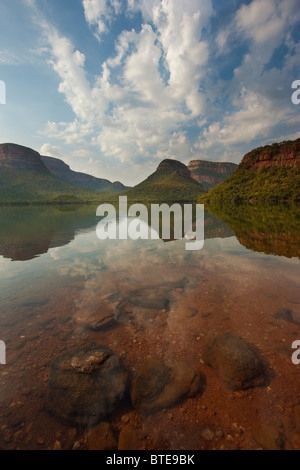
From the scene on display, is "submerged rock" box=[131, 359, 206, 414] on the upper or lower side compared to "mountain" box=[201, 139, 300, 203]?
lower

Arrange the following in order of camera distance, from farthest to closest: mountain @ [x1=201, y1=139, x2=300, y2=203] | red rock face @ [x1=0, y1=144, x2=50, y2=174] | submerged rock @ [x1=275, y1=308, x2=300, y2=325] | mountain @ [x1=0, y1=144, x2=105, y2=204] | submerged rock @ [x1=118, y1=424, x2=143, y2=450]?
red rock face @ [x1=0, y1=144, x2=50, y2=174], mountain @ [x1=0, y1=144, x2=105, y2=204], mountain @ [x1=201, y1=139, x2=300, y2=203], submerged rock @ [x1=275, y1=308, x2=300, y2=325], submerged rock @ [x1=118, y1=424, x2=143, y2=450]

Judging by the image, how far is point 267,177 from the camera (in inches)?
3622

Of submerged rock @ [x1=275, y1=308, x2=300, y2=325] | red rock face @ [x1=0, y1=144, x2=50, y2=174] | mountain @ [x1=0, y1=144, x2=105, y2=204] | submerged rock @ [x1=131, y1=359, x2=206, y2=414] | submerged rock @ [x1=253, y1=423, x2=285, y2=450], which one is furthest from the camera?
red rock face @ [x1=0, y1=144, x2=50, y2=174]

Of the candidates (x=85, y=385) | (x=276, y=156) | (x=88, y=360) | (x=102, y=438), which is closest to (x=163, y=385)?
(x=102, y=438)

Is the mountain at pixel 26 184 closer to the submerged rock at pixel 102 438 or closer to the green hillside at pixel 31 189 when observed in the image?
the green hillside at pixel 31 189

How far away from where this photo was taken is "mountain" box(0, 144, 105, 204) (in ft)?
443

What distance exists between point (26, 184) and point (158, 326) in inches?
7325

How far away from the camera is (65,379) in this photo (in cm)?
417

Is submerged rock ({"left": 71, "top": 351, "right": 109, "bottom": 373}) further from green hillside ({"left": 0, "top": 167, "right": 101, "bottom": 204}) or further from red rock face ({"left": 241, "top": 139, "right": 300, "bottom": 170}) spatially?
green hillside ({"left": 0, "top": 167, "right": 101, "bottom": 204})

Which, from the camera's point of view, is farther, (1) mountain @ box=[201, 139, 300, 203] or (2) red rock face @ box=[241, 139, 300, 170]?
(2) red rock face @ box=[241, 139, 300, 170]

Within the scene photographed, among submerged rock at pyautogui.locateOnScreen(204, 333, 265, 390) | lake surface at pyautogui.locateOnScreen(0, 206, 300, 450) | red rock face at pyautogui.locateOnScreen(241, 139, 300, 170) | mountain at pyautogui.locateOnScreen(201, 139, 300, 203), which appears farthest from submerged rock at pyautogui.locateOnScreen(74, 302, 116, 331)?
red rock face at pyautogui.locateOnScreen(241, 139, 300, 170)

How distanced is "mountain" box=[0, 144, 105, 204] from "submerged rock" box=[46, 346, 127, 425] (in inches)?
5689

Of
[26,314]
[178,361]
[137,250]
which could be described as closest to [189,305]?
[178,361]

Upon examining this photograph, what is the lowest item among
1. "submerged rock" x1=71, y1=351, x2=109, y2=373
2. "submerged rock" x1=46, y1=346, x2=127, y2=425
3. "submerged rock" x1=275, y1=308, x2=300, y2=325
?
"submerged rock" x1=46, y1=346, x2=127, y2=425
